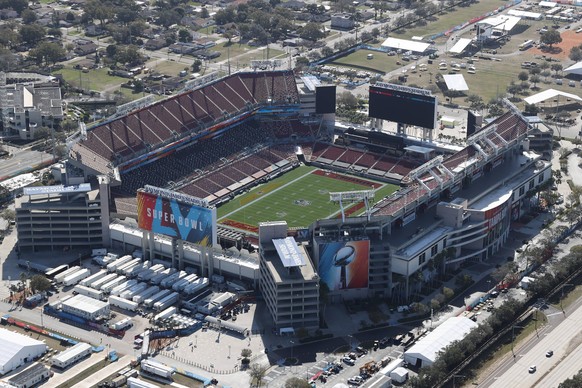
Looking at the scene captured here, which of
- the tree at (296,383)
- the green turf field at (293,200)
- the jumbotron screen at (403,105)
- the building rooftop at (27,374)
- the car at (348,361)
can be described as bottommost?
the car at (348,361)

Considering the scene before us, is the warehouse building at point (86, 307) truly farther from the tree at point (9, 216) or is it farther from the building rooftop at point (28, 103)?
the building rooftop at point (28, 103)

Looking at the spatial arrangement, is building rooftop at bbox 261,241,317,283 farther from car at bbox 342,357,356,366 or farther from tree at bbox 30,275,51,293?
tree at bbox 30,275,51,293

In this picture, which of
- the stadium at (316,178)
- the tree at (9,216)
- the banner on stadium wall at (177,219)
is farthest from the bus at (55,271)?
the tree at (9,216)

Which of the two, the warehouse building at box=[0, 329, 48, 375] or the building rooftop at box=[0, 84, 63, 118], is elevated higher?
the building rooftop at box=[0, 84, 63, 118]

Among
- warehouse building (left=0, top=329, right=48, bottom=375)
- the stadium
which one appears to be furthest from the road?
warehouse building (left=0, top=329, right=48, bottom=375)

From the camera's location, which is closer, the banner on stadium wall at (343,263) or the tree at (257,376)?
the tree at (257,376)

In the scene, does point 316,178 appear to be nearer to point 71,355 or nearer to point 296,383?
point 71,355

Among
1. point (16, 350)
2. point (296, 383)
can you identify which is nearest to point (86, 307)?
point (16, 350)
